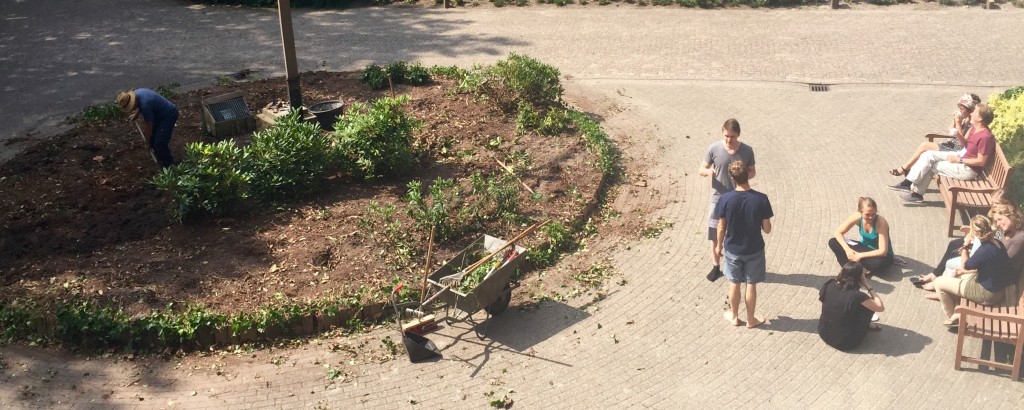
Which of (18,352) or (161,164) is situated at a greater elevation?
(161,164)

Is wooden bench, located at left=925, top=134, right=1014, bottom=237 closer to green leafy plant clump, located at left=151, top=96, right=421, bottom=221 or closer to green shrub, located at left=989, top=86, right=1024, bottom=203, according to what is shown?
green shrub, located at left=989, top=86, right=1024, bottom=203

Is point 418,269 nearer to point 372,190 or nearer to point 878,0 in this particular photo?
point 372,190

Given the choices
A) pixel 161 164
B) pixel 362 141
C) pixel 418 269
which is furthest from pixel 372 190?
pixel 161 164

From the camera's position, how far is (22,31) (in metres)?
19.1

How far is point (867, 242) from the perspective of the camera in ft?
30.3

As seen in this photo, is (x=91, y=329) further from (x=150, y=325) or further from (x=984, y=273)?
(x=984, y=273)

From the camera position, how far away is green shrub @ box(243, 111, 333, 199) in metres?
10.7

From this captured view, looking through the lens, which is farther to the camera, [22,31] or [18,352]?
[22,31]

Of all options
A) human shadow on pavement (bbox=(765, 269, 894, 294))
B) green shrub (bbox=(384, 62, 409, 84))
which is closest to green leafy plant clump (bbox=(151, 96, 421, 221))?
green shrub (bbox=(384, 62, 409, 84))

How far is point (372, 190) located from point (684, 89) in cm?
640

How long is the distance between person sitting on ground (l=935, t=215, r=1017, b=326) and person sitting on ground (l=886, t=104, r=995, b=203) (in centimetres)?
256

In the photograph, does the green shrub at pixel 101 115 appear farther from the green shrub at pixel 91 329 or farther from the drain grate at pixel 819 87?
the drain grate at pixel 819 87

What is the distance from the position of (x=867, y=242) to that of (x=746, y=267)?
1745mm

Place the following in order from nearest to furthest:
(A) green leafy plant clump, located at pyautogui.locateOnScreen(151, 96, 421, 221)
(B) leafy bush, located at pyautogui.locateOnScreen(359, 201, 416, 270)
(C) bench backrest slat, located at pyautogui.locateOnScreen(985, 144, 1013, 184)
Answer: (B) leafy bush, located at pyautogui.locateOnScreen(359, 201, 416, 270)
(C) bench backrest slat, located at pyautogui.locateOnScreen(985, 144, 1013, 184)
(A) green leafy plant clump, located at pyautogui.locateOnScreen(151, 96, 421, 221)
